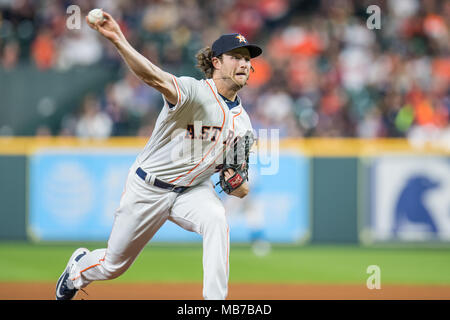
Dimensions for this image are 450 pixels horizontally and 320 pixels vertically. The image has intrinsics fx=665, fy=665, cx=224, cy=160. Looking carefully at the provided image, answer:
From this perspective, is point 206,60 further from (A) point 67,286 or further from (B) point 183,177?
(A) point 67,286

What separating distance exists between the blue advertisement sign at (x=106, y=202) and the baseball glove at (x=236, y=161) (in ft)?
15.9

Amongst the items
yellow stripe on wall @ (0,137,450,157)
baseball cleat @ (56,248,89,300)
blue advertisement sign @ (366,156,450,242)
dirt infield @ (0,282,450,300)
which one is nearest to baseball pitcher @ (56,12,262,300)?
baseball cleat @ (56,248,89,300)

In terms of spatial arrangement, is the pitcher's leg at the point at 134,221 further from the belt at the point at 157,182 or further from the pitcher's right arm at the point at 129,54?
the pitcher's right arm at the point at 129,54

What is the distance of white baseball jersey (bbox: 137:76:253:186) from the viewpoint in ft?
15.5

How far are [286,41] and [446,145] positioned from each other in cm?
370

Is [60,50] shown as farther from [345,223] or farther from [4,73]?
[345,223]

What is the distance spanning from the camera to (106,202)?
1014 cm

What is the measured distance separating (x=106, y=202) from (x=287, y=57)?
13.8 ft

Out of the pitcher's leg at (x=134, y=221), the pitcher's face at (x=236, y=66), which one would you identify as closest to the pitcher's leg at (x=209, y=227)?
the pitcher's leg at (x=134, y=221)

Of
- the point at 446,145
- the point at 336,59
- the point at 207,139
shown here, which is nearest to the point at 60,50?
the point at 336,59

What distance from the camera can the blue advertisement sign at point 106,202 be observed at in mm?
10062

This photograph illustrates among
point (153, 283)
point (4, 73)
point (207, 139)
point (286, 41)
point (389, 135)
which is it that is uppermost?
point (286, 41)

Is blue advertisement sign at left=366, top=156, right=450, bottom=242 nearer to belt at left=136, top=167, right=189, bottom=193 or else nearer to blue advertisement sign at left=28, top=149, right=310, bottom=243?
blue advertisement sign at left=28, top=149, right=310, bottom=243

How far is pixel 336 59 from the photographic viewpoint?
11.8 metres
